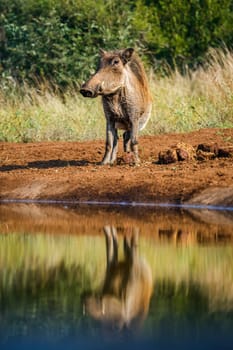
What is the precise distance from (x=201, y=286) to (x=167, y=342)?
1902 millimetres

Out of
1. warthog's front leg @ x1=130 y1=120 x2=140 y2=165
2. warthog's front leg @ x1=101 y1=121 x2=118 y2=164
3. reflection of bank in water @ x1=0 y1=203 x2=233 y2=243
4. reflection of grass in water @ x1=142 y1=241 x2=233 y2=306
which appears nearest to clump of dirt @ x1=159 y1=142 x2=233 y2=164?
warthog's front leg @ x1=130 y1=120 x2=140 y2=165

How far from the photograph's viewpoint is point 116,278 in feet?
30.9

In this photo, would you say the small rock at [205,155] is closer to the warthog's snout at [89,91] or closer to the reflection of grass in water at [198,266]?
the warthog's snout at [89,91]

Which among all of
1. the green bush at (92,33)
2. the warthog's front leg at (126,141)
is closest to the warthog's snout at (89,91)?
the warthog's front leg at (126,141)

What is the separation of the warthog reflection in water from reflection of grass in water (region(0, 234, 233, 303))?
0.30 feet

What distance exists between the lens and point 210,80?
2116 centimetres

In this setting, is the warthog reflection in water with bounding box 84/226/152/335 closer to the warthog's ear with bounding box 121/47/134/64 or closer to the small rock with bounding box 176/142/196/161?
the warthog's ear with bounding box 121/47/134/64

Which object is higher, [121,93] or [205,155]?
[121,93]

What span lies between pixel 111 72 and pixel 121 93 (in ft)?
1.28

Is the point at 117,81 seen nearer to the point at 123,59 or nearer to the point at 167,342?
the point at 123,59

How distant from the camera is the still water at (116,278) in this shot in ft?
23.8

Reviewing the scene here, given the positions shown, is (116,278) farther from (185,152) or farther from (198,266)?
(185,152)

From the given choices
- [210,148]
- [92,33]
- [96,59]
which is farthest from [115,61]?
[92,33]

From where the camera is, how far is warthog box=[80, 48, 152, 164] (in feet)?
47.3
